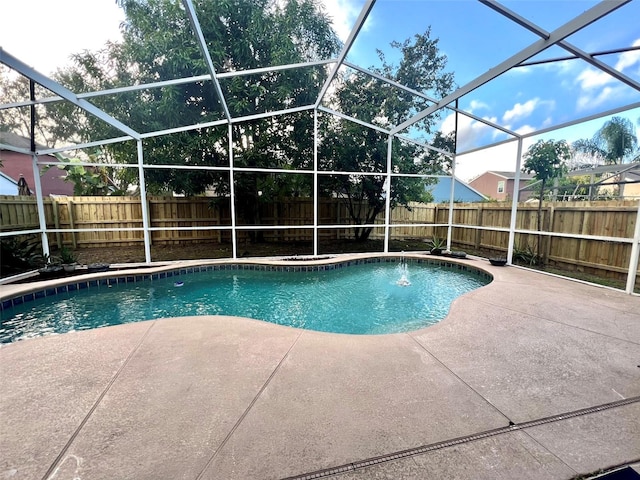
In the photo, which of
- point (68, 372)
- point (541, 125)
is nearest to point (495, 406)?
point (68, 372)

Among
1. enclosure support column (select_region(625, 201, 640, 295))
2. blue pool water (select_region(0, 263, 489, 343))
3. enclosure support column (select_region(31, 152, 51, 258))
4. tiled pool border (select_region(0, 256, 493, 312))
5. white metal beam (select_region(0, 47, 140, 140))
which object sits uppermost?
white metal beam (select_region(0, 47, 140, 140))

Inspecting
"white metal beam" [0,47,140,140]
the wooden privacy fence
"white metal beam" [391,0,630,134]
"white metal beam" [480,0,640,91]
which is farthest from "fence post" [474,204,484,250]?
"white metal beam" [0,47,140,140]

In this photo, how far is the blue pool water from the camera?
4.04 meters

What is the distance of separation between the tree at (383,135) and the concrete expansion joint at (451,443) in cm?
639

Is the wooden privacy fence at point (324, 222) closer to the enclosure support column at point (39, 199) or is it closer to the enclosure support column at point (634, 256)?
the enclosure support column at point (39, 199)

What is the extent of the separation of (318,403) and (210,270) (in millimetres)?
5372

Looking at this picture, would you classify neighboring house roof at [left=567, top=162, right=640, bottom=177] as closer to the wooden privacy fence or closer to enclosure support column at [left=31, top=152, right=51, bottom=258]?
the wooden privacy fence

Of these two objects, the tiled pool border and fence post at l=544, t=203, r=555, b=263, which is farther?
fence post at l=544, t=203, r=555, b=263

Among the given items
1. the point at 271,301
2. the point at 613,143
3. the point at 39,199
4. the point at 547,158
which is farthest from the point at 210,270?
the point at 613,143

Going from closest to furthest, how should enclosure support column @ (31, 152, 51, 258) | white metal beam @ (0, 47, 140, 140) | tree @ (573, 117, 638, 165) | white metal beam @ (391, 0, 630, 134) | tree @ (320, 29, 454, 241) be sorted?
white metal beam @ (391, 0, 630, 134) < white metal beam @ (0, 47, 140, 140) < enclosure support column @ (31, 152, 51, 258) < tree @ (573, 117, 638, 165) < tree @ (320, 29, 454, 241)

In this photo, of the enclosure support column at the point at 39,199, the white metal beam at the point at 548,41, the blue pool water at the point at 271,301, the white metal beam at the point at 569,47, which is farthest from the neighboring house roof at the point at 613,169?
the enclosure support column at the point at 39,199

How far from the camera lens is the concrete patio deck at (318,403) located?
146 cm

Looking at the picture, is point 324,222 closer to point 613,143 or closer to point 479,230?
point 479,230

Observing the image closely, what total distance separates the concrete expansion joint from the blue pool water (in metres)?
2.12
